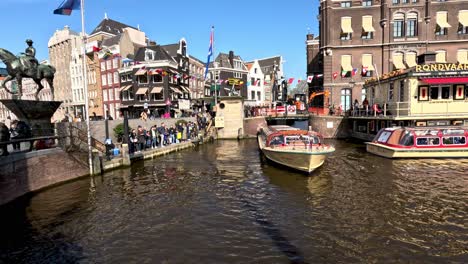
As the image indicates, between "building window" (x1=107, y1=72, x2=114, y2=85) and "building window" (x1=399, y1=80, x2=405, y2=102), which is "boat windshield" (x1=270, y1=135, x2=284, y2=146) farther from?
"building window" (x1=107, y1=72, x2=114, y2=85)

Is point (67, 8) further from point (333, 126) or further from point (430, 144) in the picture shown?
point (333, 126)

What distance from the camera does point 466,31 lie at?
40.0 meters

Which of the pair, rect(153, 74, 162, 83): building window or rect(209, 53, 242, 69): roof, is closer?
rect(153, 74, 162, 83): building window

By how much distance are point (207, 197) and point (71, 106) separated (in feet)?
217

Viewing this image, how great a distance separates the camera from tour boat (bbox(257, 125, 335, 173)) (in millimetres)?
16406

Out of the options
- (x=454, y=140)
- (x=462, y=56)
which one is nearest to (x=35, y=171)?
(x=454, y=140)

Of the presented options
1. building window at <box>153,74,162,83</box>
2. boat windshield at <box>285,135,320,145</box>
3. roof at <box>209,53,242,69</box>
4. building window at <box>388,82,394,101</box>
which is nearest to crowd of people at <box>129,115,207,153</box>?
boat windshield at <box>285,135,320,145</box>

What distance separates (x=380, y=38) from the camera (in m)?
41.7

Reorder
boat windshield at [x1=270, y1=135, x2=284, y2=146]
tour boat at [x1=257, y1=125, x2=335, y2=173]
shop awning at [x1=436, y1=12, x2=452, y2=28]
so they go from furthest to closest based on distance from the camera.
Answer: shop awning at [x1=436, y1=12, x2=452, y2=28] < boat windshield at [x1=270, y1=135, x2=284, y2=146] < tour boat at [x1=257, y1=125, x2=335, y2=173]

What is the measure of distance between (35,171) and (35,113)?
298 centimetres

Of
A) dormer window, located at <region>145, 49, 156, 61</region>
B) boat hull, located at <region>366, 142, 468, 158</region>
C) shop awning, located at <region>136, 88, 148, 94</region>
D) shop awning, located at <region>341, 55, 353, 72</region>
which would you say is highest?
dormer window, located at <region>145, 49, 156, 61</region>

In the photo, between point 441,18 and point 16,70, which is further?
point 441,18

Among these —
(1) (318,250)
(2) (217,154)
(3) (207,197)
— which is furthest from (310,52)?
(1) (318,250)

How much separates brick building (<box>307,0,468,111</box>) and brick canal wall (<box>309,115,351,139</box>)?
655cm
